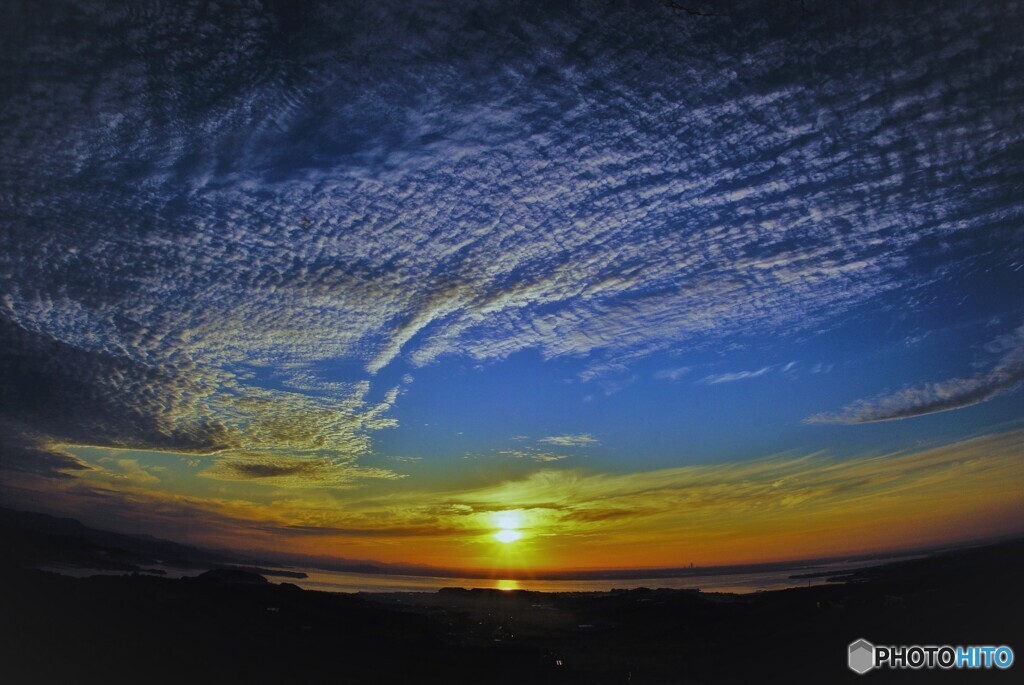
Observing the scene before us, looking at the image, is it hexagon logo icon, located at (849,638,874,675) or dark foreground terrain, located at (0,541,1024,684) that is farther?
dark foreground terrain, located at (0,541,1024,684)

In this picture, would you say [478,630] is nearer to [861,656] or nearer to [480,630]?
[480,630]

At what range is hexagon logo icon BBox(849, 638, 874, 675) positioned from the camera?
307 inches

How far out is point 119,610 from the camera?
1155 cm

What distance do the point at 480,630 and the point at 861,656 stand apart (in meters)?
7.38

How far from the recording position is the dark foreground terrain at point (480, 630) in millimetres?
9242

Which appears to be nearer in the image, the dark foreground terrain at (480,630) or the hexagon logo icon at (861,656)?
the hexagon logo icon at (861,656)

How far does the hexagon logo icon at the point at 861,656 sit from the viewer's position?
7.79 metres

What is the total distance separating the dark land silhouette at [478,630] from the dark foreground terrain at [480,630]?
0.04 m

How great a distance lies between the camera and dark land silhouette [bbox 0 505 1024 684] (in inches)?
364

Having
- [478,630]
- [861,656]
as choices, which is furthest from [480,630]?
[861,656]

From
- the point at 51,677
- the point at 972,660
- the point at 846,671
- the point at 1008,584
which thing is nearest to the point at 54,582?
the point at 51,677

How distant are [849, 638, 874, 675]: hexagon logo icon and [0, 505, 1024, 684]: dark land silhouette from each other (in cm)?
19

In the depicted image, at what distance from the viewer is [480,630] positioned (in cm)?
1171

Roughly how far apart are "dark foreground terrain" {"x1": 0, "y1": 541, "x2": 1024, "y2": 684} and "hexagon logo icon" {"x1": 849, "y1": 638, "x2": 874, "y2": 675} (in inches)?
7.8
